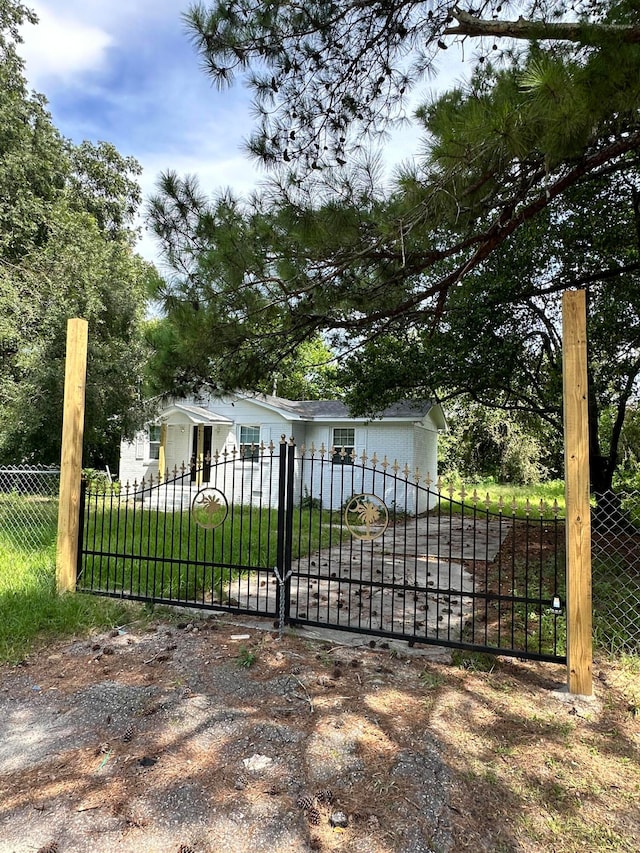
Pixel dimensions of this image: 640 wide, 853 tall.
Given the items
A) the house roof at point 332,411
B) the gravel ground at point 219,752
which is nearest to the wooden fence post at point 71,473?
the gravel ground at point 219,752

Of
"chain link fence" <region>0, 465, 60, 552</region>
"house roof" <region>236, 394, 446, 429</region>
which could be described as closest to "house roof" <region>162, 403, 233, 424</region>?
"house roof" <region>236, 394, 446, 429</region>

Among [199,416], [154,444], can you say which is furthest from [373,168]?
[154,444]

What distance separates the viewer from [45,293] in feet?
44.7

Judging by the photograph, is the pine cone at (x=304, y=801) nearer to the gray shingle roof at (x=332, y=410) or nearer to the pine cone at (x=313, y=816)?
the pine cone at (x=313, y=816)

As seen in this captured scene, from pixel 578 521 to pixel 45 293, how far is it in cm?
1440

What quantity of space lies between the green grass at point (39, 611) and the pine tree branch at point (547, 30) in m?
5.47

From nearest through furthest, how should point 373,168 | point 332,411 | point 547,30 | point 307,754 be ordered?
point 307,754 < point 547,30 < point 373,168 < point 332,411

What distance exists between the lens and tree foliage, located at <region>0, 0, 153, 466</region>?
1284cm

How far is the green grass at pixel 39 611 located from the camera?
4035 millimetres

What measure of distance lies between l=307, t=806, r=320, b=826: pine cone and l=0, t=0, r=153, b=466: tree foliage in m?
→ 12.7

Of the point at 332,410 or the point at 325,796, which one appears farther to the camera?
the point at 332,410

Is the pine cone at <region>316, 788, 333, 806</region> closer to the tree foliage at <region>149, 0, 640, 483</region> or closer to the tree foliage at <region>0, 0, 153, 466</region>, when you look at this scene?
the tree foliage at <region>149, 0, 640, 483</region>

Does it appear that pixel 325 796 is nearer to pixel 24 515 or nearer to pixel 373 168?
pixel 373 168

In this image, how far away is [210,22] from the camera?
4.06 m
